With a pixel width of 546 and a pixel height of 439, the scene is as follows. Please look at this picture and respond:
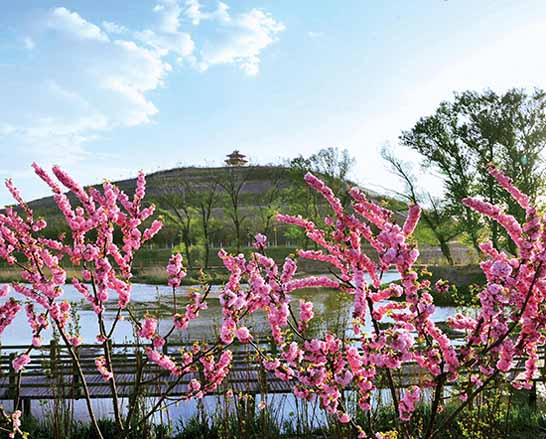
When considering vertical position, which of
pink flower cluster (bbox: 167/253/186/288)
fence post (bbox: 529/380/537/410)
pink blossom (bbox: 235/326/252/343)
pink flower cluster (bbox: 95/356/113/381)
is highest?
pink flower cluster (bbox: 167/253/186/288)

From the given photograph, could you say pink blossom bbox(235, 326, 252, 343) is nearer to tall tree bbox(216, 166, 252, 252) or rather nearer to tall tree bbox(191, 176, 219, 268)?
tall tree bbox(216, 166, 252, 252)

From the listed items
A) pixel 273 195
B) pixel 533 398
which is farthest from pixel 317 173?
pixel 533 398

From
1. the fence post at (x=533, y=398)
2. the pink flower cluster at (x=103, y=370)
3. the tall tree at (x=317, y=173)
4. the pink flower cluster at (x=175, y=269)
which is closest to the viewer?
the pink flower cluster at (x=103, y=370)

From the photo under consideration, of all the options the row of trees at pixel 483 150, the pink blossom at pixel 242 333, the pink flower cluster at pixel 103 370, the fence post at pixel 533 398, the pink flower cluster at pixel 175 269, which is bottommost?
the fence post at pixel 533 398

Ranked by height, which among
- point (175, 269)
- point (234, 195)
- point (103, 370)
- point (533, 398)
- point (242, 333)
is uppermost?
point (234, 195)

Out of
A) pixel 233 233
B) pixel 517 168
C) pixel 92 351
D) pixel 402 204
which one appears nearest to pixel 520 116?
pixel 517 168

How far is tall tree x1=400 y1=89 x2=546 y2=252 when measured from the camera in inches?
797

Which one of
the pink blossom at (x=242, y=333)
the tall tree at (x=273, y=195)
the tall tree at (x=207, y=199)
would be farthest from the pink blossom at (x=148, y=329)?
the tall tree at (x=207, y=199)

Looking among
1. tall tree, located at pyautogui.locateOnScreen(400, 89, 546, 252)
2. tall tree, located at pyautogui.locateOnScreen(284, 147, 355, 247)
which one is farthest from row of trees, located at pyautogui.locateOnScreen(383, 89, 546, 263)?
tall tree, located at pyautogui.locateOnScreen(284, 147, 355, 247)

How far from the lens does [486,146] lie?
Result: 21609 millimetres

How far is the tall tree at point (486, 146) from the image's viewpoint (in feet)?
66.4

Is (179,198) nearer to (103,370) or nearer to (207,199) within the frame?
(207,199)

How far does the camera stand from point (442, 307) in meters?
17.9

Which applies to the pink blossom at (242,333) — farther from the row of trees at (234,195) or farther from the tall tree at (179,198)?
the tall tree at (179,198)
